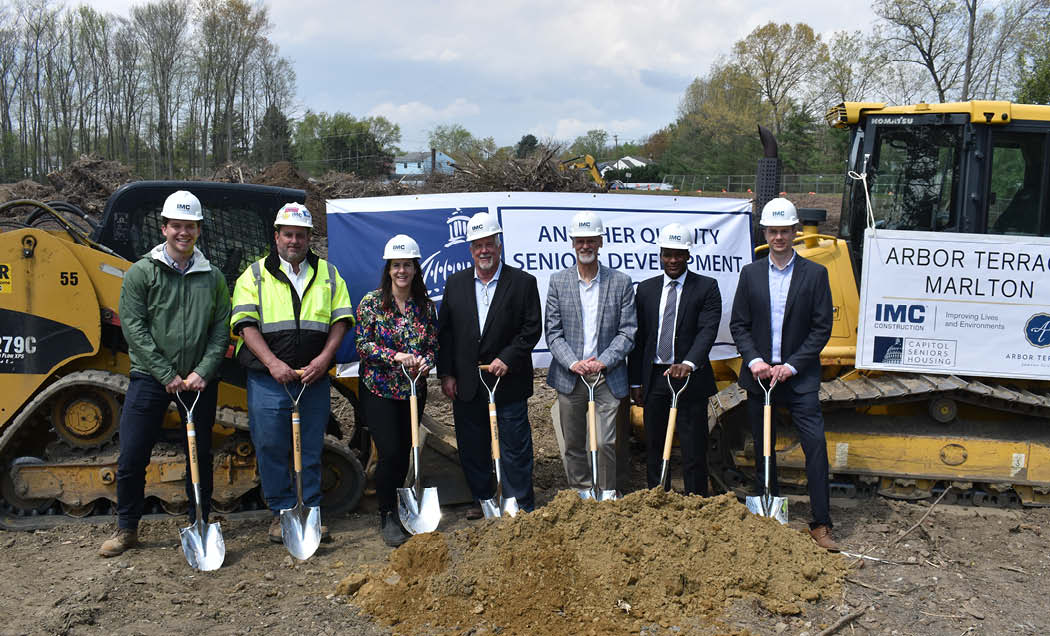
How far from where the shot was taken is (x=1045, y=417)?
572cm

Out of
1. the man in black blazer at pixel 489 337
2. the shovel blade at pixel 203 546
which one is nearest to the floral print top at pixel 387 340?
the man in black blazer at pixel 489 337

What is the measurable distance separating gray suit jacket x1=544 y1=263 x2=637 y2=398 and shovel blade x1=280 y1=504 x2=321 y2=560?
1.76 metres

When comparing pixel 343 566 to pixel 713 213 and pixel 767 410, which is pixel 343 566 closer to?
pixel 767 410

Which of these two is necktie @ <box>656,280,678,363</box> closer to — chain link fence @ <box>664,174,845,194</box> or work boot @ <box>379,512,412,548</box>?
work boot @ <box>379,512,412,548</box>

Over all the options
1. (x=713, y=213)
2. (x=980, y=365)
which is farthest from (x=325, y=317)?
(x=980, y=365)

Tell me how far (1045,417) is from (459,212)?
4.51 meters

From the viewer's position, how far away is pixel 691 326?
5.15 meters

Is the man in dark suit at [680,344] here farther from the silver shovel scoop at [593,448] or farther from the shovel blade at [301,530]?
the shovel blade at [301,530]

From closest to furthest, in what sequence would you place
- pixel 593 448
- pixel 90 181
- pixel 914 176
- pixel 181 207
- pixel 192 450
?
pixel 181 207
pixel 192 450
pixel 593 448
pixel 914 176
pixel 90 181

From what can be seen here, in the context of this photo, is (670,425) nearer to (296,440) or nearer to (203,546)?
(296,440)

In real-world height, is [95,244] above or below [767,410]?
above

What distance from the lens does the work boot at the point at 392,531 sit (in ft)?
16.5

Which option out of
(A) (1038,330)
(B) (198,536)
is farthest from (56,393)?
(A) (1038,330)

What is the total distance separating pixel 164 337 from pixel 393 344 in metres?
1.32
